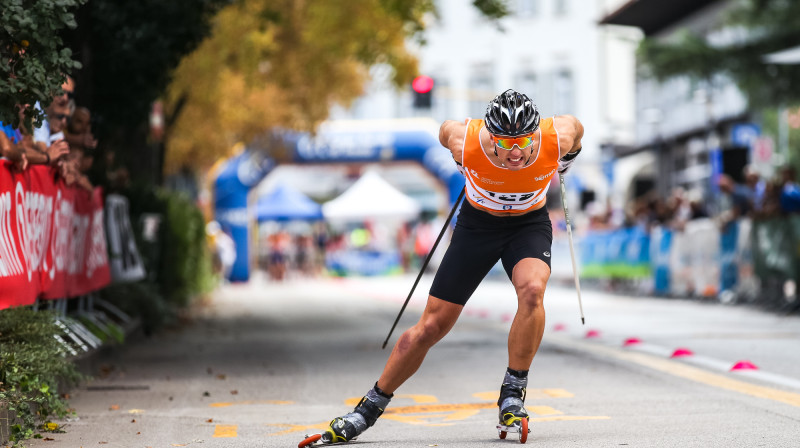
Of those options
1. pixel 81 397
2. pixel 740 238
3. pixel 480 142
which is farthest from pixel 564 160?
pixel 740 238

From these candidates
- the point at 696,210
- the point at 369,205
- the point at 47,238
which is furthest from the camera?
the point at 369,205

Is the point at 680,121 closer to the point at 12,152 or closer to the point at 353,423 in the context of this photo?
the point at 12,152

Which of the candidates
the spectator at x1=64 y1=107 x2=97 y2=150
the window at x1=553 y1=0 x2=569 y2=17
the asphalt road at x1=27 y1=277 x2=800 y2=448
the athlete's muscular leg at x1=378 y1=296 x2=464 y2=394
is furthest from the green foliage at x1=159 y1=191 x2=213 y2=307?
the window at x1=553 y1=0 x2=569 y2=17

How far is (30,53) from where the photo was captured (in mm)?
7742

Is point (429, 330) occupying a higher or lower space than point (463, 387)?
higher

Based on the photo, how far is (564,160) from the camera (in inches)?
292

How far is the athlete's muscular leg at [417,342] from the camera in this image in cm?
705

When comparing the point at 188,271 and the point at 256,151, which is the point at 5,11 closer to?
the point at 188,271

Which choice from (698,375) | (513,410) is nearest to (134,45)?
(698,375)

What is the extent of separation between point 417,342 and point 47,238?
177 inches

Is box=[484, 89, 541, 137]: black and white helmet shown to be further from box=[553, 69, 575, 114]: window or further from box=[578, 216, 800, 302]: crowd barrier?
box=[553, 69, 575, 114]: window

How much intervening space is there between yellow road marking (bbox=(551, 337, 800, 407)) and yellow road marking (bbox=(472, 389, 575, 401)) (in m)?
1.06

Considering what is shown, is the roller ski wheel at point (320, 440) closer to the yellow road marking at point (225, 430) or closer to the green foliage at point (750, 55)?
the yellow road marking at point (225, 430)

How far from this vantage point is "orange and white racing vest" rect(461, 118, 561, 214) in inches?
276
